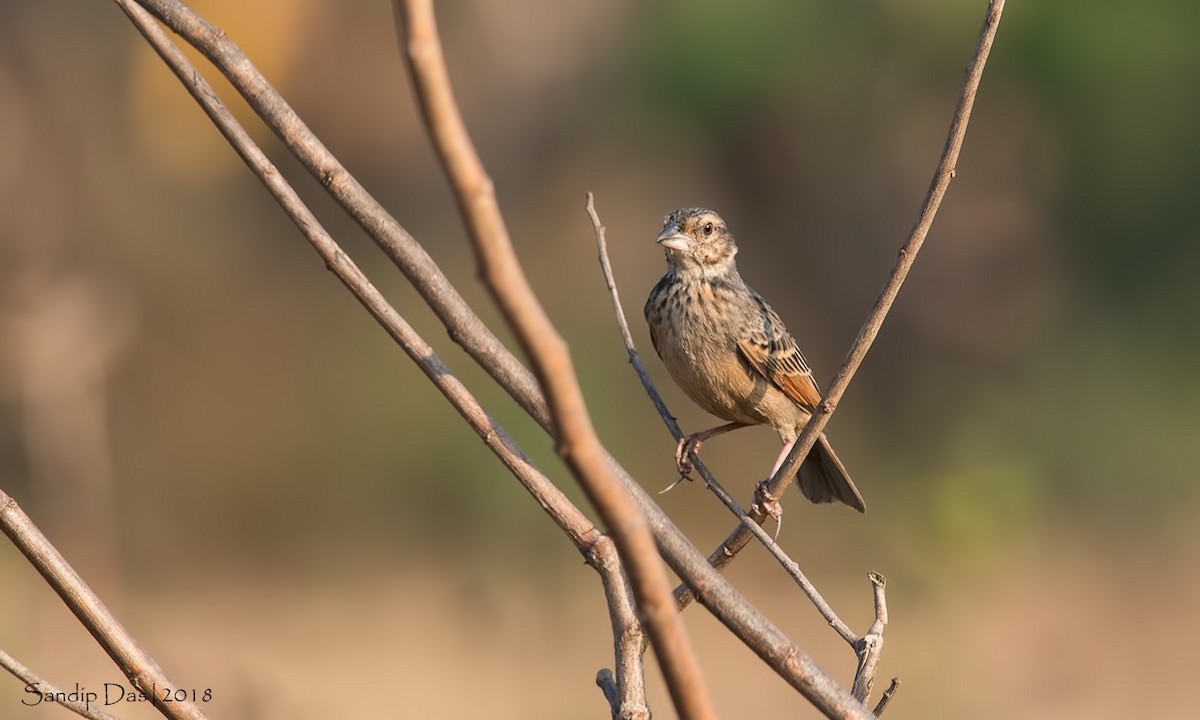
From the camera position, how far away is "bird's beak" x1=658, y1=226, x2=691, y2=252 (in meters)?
5.11

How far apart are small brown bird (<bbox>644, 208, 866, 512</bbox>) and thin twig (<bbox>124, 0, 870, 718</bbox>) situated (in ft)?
10.2

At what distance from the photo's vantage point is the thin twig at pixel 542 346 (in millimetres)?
943

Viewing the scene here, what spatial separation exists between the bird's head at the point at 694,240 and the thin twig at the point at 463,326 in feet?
11.3

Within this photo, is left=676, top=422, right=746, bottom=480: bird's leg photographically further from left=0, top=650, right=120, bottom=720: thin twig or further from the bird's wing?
left=0, top=650, right=120, bottom=720: thin twig

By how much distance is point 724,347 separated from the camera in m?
4.99

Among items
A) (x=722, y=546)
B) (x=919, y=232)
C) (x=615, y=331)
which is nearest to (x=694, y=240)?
(x=722, y=546)

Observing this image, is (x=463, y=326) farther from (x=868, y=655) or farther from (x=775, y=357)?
(x=775, y=357)

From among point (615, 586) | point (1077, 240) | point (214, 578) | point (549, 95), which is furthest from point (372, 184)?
point (615, 586)

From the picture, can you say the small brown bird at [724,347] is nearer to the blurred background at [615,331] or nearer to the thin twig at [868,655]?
the thin twig at [868,655]

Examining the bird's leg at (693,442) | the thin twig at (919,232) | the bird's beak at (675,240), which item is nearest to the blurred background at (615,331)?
the bird's leg at (693,442)

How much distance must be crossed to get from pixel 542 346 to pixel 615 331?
8998mm

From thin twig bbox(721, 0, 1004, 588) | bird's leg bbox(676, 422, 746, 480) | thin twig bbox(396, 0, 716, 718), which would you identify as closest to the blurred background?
bird's leg bbox(676, 422, 746, 480)

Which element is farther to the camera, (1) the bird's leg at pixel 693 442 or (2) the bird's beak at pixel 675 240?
(2) the bird's beak at pixel 675 240

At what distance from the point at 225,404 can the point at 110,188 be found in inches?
77.7
